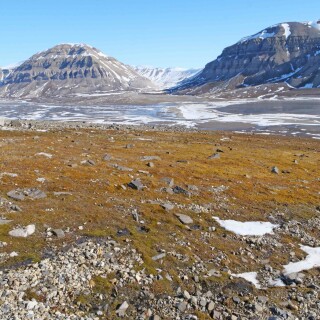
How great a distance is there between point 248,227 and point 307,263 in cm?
560

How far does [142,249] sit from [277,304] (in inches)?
321

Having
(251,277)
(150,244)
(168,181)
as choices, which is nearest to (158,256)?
(150,244)

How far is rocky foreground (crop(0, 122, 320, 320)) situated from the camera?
58.0ft

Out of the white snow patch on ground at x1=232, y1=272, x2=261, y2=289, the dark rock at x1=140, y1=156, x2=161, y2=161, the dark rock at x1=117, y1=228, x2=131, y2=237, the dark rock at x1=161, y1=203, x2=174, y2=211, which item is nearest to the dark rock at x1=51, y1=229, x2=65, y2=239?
the dark rock at x1=117, y1=228, x2=131, y2=237

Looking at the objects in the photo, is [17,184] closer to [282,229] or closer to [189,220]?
[189,220]

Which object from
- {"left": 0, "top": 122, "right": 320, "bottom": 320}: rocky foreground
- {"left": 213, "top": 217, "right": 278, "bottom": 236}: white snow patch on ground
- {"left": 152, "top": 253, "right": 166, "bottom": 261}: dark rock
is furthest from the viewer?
{"left": 213, "top": 217, "right": 278, "bottom": 236}: white snow patch on ground

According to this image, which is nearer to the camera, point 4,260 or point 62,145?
point 4,260

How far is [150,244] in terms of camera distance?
2273 centimetres

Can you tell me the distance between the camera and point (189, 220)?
27578 millimetres

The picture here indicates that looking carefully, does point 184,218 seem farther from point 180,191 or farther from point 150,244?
point 180,191

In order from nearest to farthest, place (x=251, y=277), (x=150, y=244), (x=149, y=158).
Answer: (x=251, y=277) < (x=150, y=244) < (x=149, y=158)

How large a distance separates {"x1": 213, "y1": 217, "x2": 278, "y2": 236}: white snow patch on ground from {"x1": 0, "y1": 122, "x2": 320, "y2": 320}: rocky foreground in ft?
0.28

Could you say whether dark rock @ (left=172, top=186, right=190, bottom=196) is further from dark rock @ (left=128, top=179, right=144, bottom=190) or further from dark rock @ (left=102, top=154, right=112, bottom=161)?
dark rock @ (left=102, top=154, right=112, bottom=161)

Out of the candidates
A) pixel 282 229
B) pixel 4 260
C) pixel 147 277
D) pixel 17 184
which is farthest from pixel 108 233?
pixel 282 229
